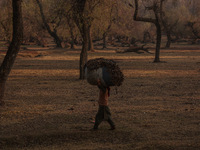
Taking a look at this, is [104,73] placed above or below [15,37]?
below

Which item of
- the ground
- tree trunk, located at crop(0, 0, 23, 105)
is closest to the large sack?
the ground

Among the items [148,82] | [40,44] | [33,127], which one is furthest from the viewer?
[40,44]

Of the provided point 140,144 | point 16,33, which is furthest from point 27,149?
point 16,33

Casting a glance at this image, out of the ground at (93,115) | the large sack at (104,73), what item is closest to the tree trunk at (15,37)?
the ground at (93,115)

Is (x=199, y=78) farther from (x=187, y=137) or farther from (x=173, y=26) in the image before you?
(x=173, y=26)

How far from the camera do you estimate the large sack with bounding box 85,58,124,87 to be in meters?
6.98

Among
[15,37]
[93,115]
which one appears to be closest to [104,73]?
[93,115]

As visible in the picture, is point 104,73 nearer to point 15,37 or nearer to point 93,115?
point 93,115

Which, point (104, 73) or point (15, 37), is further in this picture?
point (15, 37)

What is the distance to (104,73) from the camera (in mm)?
7016

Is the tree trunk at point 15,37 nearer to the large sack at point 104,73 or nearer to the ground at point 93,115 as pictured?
the ground at point 93,115

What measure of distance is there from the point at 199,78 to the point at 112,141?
461 inches

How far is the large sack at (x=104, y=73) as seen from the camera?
22.9 ft

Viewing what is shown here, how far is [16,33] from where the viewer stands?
9.73m
